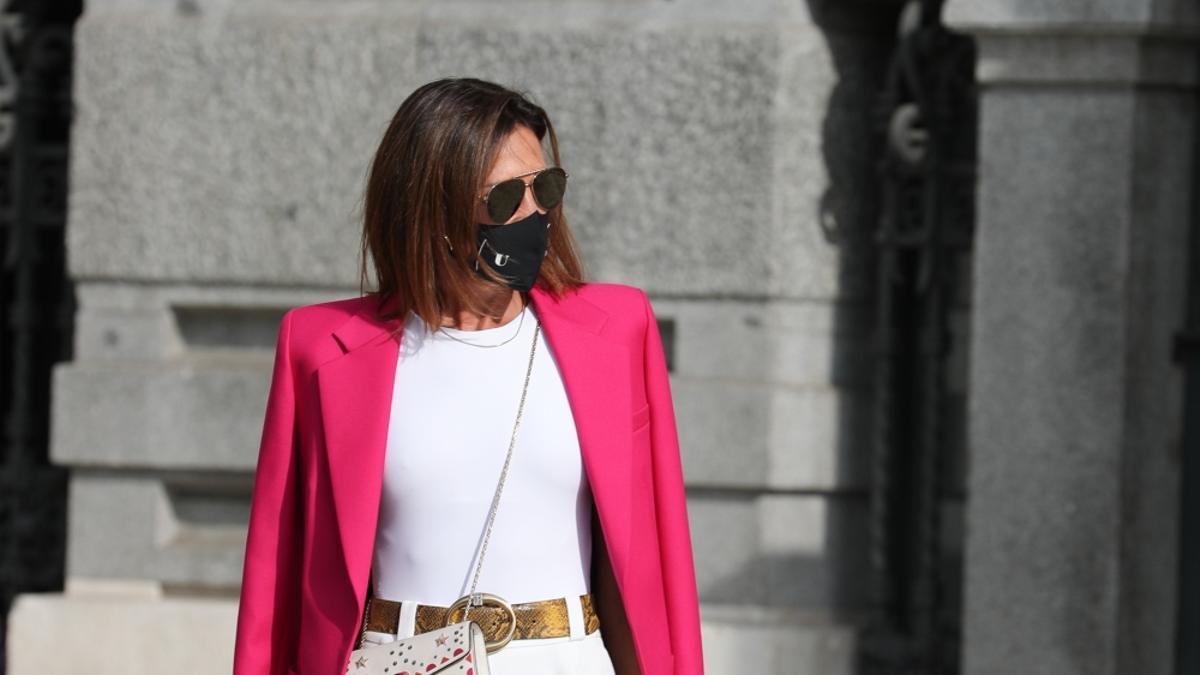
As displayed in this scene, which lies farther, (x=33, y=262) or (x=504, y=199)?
(x=33, y=262)

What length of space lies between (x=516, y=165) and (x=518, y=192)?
0.04 m

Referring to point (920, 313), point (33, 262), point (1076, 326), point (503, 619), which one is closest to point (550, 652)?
point (503, 619)

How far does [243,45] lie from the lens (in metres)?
6.06

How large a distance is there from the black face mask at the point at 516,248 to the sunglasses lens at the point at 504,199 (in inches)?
0.9

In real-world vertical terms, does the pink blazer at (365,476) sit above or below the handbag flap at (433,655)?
above

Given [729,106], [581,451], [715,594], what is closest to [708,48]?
[729,106]

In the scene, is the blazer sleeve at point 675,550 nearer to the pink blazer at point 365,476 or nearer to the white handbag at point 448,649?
the pink blazer at point 365,476

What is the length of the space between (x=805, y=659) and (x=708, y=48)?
5.19ft

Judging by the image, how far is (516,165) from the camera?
9.99ft

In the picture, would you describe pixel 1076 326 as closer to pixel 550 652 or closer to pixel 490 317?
pixel 490 317

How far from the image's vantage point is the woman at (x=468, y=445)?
299 centimetres

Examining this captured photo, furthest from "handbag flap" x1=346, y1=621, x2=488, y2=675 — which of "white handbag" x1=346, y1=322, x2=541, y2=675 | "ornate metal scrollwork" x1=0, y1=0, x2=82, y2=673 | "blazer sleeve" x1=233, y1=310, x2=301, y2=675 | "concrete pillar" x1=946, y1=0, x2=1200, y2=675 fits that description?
"ornate metal scrollwork" x1=0, y1=0, x2=82, y2=673

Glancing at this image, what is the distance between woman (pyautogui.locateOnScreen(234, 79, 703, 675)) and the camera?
2.99 meters

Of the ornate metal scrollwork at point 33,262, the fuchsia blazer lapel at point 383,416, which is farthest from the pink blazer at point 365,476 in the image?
the ornate metal scrollwork at point 33,262
